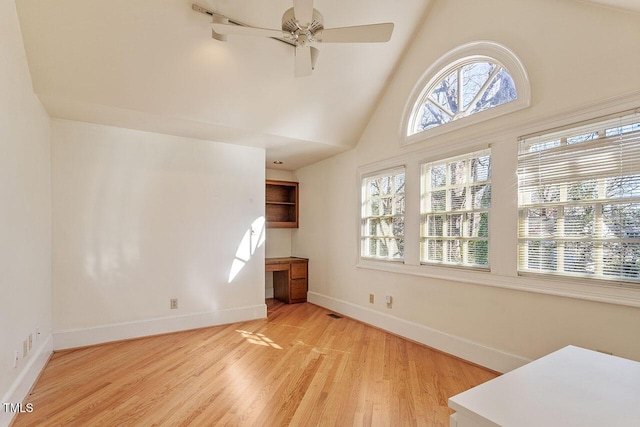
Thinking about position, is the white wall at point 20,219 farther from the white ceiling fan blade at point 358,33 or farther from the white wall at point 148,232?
the white ceiling fan blade at point 358,33

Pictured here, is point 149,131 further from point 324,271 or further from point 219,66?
point 324,271

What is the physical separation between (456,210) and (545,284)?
1007mm

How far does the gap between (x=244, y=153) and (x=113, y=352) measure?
2.81 meters

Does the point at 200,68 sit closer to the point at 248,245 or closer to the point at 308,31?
the point at 308,31

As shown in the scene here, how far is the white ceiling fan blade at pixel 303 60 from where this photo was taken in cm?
241

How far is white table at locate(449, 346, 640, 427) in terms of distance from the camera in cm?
90

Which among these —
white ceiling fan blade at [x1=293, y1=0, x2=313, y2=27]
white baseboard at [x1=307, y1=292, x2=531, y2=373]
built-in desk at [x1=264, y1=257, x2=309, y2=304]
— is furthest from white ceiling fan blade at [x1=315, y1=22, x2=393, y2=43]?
built-in desk at [x1=264, y1=257, x2=309, y2=304]

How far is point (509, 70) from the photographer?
2758 millimetres

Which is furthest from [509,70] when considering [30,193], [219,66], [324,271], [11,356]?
[11,356]

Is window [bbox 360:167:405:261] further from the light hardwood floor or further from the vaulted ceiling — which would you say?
the light hardwood floor

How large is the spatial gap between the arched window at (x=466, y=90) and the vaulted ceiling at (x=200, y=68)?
0.57m

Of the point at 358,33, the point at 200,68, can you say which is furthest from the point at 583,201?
the point at 200,68

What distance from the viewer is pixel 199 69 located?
118 inches

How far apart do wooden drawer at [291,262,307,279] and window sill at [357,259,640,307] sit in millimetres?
2317
